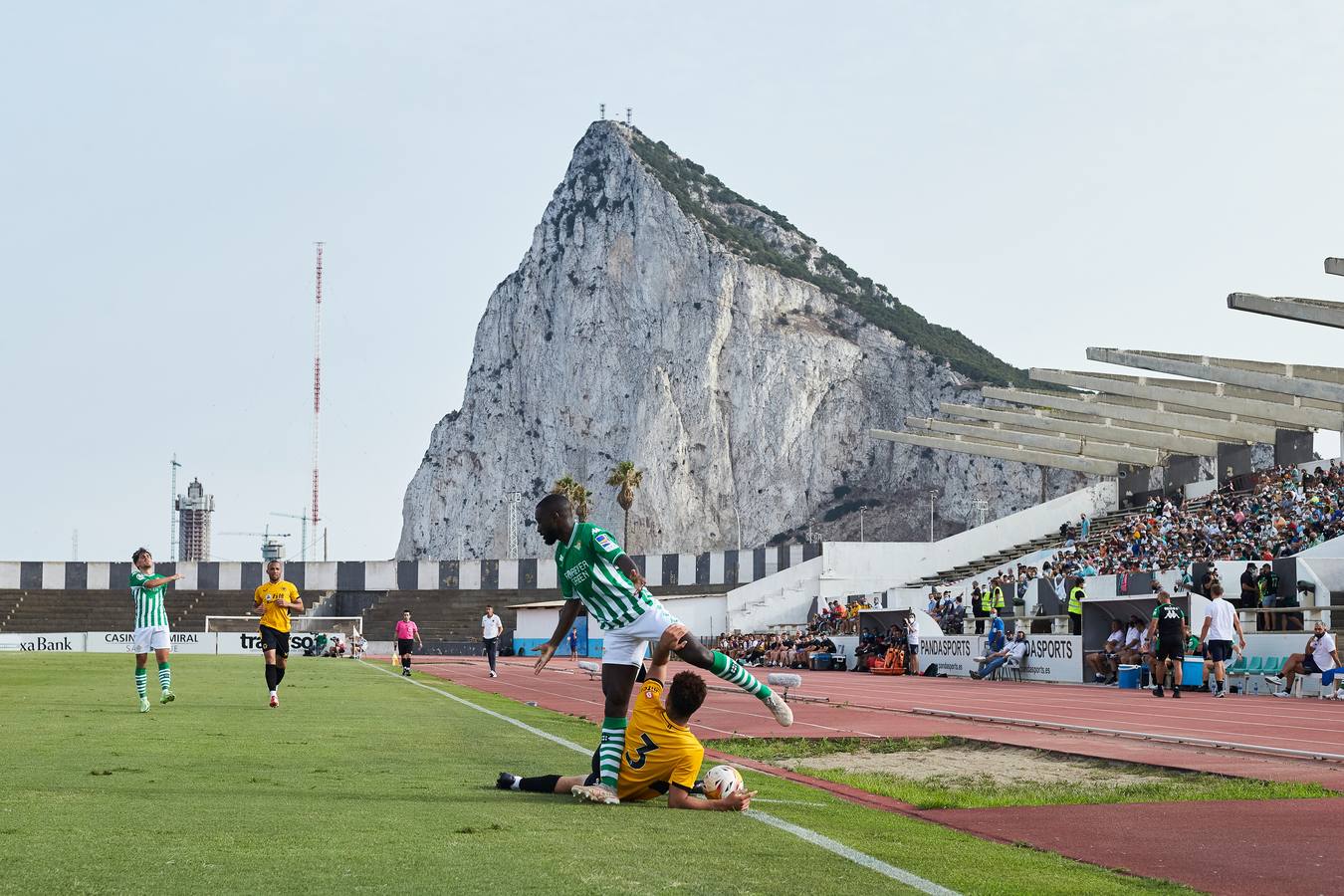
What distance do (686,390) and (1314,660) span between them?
112 metres

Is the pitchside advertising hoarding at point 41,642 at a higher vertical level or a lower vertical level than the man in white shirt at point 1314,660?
lower

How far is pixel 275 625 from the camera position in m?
18.0

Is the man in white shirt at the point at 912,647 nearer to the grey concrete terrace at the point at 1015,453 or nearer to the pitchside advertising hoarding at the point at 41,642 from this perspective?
the grey concrete terrace at the point at 1015,453

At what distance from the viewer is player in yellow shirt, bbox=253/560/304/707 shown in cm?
1783

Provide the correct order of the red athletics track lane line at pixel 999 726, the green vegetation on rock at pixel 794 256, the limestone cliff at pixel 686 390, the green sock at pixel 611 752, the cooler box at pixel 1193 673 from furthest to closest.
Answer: the green vegetation on rock at pixel 794 256
the limestone cliff at pixel 686 390
the cooler box at pixel 1193 673
the red athletics track lane line at pixel 999 726
the green sock at pixel 611 752

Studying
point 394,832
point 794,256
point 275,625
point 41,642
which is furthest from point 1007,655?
point 794,256

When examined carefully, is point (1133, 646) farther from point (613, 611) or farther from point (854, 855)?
point (854, 855)

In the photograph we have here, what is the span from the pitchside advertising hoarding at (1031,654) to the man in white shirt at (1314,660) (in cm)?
634

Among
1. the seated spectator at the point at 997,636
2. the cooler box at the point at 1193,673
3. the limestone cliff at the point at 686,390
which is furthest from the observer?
the limestone cliff at the point at 686,390

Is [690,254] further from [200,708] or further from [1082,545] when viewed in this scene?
[200,708]

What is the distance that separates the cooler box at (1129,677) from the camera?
26.5 m

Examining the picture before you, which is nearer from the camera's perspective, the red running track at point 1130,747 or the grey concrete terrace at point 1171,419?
the red running track at point 1130,747

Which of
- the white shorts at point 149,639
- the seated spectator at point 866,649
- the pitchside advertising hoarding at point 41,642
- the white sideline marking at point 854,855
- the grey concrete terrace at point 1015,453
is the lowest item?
the pitchside advertising hoarding at point 41,642

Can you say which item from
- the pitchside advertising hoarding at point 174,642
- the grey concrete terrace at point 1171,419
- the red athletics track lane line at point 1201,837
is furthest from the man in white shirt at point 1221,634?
the pitchside advertising hoarding at point 174,642
